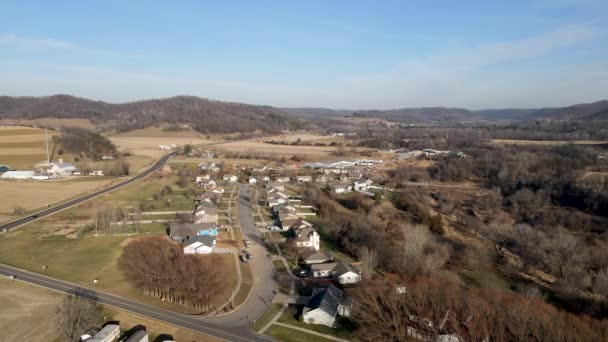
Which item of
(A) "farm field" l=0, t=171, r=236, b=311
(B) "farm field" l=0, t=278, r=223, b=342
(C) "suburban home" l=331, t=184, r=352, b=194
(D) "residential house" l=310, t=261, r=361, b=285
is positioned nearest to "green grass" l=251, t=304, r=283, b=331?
(B) "farm field" l=0, t=278, r=223, b=342

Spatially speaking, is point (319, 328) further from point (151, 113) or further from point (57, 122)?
point (151, 113)

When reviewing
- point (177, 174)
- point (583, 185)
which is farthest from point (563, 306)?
point (177, 174)

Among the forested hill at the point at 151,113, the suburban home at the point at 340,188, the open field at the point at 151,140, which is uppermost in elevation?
the forested hill at the point at 151,113

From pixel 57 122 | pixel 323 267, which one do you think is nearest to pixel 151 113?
pixel 57 122

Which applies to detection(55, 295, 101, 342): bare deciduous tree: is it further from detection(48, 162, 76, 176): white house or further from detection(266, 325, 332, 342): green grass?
detection(48, 162, 76, 176): white house

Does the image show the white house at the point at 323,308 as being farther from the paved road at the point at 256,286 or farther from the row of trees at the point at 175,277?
the row of trees at the point at 175,277

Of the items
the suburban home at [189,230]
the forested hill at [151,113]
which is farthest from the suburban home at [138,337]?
the forested hill at [151,113]
